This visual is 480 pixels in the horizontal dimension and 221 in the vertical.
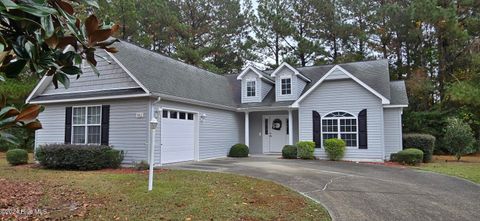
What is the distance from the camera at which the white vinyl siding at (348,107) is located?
15.3 m

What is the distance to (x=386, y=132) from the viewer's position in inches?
639

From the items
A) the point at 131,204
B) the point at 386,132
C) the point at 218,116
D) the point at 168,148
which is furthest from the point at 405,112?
the point at 131,204

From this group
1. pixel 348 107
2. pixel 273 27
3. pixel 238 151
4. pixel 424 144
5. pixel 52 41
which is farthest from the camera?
pixel 273 27

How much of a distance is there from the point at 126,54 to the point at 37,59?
41.9 ft

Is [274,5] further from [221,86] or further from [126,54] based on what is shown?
[126,54]

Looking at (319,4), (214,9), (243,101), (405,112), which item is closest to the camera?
(243,101)

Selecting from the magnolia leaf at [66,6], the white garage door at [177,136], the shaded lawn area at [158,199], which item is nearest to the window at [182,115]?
the white garage door at [177,136]

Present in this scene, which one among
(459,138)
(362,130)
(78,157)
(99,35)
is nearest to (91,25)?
(99,35)

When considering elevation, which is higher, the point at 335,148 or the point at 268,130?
the point at 268,130

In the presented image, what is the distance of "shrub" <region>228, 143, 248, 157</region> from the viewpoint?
17344 millimetres

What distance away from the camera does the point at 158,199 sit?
689cm

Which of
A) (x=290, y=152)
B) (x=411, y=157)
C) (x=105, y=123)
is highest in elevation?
(x=105, y=123)

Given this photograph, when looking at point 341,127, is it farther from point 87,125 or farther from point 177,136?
point 87,125

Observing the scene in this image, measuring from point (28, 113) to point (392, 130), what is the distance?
54.6 feet
